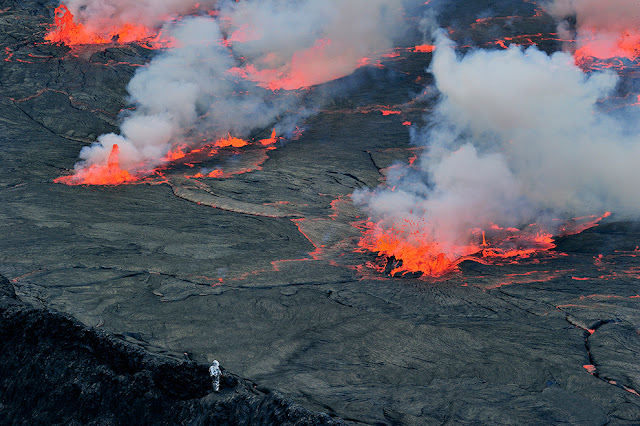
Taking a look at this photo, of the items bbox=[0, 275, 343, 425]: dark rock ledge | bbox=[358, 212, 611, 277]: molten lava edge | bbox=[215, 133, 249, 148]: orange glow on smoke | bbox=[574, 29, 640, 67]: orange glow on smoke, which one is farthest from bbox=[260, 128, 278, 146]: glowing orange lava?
bbox=[0, 275, 343, 425]: dark rock ledge

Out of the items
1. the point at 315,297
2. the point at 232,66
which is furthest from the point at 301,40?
the point at 315,297

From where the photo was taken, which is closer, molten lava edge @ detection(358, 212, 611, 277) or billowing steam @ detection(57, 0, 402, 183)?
molten lava edge @ detection(358, 212, 611, 277)

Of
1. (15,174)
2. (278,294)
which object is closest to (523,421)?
(278,294)

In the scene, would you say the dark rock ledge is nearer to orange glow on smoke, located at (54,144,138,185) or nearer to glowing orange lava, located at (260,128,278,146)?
orange glow on smoke, located at (54,144,138,185)

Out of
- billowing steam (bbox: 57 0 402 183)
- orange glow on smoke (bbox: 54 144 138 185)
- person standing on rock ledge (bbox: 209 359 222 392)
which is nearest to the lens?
person standing on rock ledge (bbox: 209 359 222 392)

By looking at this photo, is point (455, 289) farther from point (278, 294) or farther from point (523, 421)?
point (523, 421)

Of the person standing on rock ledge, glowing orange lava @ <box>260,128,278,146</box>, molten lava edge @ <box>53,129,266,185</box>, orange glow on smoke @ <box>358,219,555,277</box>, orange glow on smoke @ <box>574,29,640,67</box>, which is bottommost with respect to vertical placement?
molten lava edge @ <box>53,129,266,185</box>

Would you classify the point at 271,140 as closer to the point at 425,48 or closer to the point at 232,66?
the point at 232,66

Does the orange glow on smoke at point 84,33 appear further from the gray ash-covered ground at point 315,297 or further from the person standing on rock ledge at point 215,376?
the person standing on rock ledge at point 215,376
